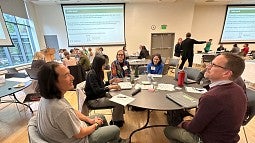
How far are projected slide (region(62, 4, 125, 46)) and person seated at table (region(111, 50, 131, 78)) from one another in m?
5.03

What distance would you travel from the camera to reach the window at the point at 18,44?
465 cm

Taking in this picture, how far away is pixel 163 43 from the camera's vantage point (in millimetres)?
8078

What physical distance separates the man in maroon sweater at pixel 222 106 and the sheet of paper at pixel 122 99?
2.31 feet

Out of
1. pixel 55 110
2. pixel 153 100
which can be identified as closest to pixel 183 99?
pixel 153 100

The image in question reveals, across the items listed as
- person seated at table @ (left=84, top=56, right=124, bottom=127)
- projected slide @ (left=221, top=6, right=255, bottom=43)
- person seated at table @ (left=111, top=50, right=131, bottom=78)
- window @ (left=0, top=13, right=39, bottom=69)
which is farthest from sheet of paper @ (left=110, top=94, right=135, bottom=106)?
projected slide @ (left=221, top=6, right=255, bottom=43)

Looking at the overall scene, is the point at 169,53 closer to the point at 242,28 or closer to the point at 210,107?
the point at 242,28

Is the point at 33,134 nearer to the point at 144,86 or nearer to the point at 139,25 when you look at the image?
the point at 144,86

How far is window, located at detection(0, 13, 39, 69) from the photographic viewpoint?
465 cm

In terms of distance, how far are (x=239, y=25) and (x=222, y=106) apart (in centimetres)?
961

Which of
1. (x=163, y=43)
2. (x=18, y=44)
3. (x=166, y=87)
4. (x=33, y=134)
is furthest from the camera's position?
(x=163, y=43)

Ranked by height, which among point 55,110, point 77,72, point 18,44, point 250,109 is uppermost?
point 18,44

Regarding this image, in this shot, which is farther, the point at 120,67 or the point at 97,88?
the point at 120,67

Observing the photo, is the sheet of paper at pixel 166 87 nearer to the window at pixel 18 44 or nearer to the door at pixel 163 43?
the window at pixel 18 44

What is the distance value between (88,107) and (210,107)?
1657mm
